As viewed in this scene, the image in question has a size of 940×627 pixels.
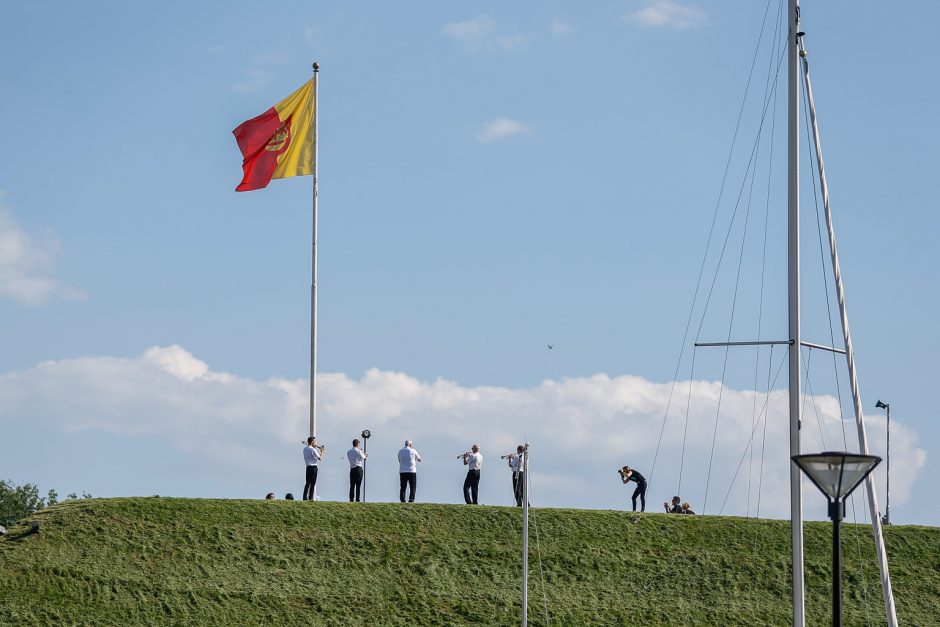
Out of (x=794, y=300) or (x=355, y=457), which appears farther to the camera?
(x=355, y=457)

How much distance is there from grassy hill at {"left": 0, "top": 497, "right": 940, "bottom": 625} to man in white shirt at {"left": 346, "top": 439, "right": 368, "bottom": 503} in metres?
0.91

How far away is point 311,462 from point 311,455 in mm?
287

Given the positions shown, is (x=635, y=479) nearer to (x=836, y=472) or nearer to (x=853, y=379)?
Result: (x=853, y=379)

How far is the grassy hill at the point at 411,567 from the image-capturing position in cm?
3102

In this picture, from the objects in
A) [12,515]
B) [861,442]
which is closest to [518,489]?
[861,442]

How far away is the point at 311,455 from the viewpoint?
118 feet

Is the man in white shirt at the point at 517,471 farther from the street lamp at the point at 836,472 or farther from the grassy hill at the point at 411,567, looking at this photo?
the street lamp at the point at 836,472

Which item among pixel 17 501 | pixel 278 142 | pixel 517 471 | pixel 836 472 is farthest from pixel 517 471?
pixel 17 501

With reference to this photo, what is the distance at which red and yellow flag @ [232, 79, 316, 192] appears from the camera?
38406 mm

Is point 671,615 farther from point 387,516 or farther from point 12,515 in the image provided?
point 12,515

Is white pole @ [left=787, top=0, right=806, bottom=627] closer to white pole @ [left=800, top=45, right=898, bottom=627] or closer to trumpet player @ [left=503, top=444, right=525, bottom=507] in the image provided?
white pole @ [left=800, top=45, right=898, bottom=627]

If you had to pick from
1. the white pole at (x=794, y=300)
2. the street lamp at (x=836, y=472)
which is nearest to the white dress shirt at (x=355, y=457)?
the white pole at (x=794, y=300)

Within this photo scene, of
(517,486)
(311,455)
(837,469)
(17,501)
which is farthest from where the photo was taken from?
(17,501)

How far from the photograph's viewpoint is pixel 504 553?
1335 inches
